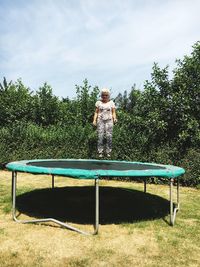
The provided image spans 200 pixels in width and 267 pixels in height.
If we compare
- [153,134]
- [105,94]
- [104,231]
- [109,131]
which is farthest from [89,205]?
[153,134]

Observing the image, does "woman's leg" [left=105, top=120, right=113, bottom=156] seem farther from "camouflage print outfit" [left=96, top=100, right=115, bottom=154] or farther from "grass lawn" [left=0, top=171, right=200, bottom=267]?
"grass lawn" [left=0, top=171, right=200, bottom=267]

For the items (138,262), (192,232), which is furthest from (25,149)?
(138,262)

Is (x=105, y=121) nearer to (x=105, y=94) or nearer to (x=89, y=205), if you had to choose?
(x=105, y=94)

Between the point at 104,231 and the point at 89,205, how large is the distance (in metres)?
1.26

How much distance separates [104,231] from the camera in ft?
11.6

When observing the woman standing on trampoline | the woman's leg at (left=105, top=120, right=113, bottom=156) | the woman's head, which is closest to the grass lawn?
the woman's leg at (left=105, top=120, right=113, bottom=156)

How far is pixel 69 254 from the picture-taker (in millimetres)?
2844

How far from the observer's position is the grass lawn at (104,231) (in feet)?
9.08

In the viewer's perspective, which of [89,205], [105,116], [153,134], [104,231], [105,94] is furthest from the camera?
[153,134]

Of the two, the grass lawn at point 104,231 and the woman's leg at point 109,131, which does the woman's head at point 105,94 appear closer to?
the woman's leg at point 109,131

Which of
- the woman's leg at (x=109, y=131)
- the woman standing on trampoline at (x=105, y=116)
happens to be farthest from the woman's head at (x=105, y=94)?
the woman's leg at (x=109, y=131)

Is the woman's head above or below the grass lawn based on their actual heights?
above

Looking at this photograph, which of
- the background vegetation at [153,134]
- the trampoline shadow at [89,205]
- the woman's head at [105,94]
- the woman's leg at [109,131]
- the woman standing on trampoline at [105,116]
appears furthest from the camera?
the background vegetation at [153,134]

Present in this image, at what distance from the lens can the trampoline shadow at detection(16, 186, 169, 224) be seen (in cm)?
414
